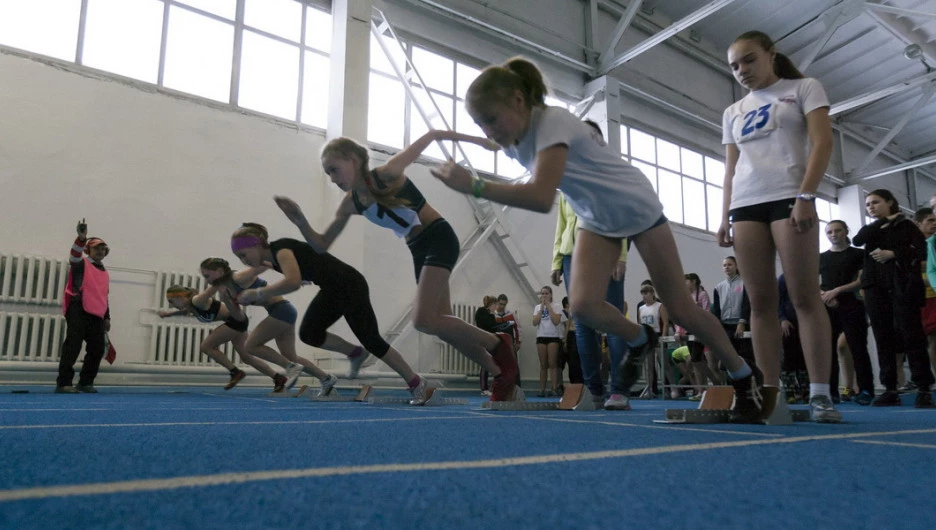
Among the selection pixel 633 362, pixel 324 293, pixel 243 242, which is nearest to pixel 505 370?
pixel 633 362

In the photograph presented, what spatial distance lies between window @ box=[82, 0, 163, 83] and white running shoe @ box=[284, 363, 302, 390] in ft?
13.2

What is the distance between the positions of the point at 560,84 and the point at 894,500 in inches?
400

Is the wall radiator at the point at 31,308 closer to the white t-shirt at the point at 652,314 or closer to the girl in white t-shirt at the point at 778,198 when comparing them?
the white t-shirt at the point at 652,314

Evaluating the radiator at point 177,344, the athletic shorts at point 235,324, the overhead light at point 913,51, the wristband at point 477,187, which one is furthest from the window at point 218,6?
the overhead light at point 913,51

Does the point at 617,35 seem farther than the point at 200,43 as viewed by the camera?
Yes

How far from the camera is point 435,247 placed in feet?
9.79

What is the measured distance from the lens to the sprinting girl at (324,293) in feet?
11.5

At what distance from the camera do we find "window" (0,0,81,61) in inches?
253

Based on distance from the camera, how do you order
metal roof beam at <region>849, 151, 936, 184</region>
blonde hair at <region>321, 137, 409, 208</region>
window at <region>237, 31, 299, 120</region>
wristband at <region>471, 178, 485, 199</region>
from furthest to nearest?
1. metal roof beam at <region>849, 151, 936, 184</region>
2. window at <region>237, 31, 299, 120</region>
3. blonde hair at <region>321, 137, 409, 208</region>
4. wristband at <region>471, 178, 485, 199</region>

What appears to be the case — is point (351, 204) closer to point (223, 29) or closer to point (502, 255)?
point (223, 29)

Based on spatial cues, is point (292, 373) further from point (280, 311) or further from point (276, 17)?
point (276, 17)

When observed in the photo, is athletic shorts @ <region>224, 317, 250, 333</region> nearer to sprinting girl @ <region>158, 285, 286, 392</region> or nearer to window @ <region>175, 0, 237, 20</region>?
sprinting girl @ <region>158, 285, 286, 392</region>

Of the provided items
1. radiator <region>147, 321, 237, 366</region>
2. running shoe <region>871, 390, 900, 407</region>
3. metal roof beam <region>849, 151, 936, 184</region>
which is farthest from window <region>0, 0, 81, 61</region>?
metal roof beam <region>849, 151, 936, 184</region>

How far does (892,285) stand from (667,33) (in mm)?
6653
